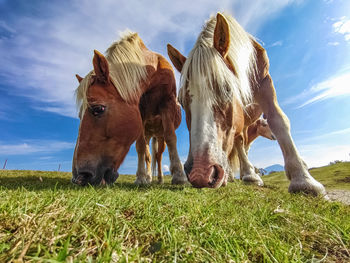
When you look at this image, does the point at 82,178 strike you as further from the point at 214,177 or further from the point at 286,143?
the point at 286,143

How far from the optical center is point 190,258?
816 mm

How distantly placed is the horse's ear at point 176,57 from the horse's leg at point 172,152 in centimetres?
162

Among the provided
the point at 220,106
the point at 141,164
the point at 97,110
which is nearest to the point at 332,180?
the point at 141,164

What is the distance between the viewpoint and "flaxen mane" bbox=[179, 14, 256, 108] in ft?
9.50

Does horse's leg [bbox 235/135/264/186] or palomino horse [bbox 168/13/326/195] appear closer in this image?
palomino horse [bbox 168/13/326/195]

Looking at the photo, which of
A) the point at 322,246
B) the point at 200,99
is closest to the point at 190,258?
the point at 322,246

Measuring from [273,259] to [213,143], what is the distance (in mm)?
1655

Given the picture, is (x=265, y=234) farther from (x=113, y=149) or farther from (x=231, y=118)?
(x=113, y=149)

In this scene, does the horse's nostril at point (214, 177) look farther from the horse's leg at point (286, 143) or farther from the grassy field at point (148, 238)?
the horse's leg at point (286, 143)

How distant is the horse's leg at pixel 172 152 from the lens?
15.7 ft

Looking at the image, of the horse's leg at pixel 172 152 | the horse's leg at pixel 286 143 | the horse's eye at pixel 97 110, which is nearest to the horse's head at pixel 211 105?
the horse's leg at pixel 286 143

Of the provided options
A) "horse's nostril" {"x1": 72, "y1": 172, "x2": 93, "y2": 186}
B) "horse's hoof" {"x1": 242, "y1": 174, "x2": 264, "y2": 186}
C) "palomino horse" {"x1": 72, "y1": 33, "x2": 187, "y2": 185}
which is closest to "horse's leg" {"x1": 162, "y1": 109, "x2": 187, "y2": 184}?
"palomino horse" {"x1": 72, "y1": 33, "x2": 187, "y2": 185}

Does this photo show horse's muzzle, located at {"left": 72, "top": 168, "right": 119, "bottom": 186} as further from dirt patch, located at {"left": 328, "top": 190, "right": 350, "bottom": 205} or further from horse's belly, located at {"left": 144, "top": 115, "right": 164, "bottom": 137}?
dirt patch, located at {"left": 328, "top": 190, "right": 350, "bottom": 205}

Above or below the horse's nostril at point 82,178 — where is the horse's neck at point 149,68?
above
